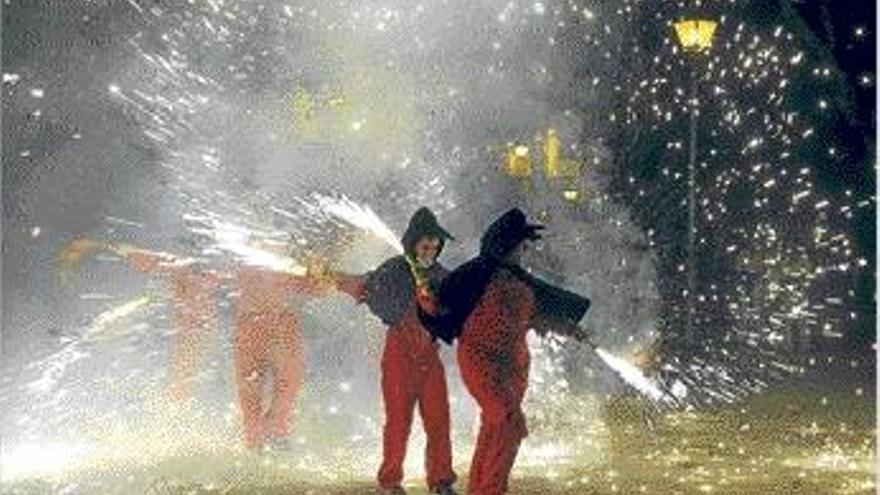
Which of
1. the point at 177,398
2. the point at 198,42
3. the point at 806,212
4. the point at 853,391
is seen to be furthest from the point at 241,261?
the point at 806,212

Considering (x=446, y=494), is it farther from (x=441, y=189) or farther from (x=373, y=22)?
(x=441, y=189)

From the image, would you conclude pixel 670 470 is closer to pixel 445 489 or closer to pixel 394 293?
pixel 445 489

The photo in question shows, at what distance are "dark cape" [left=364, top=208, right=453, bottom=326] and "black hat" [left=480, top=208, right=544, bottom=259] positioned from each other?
772 mm

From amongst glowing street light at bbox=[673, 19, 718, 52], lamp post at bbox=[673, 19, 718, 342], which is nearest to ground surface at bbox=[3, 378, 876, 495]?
lamp post at bbox=[673, 19, 718, 342]

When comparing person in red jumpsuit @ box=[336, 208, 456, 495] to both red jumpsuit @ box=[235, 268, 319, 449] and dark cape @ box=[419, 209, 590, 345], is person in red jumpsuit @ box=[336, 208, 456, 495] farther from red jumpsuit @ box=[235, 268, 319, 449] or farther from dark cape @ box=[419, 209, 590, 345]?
red jumpsuit @ box=[235, 268, 319, 449]

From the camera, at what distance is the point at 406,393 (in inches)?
335

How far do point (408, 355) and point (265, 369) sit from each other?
Answer: 2.83 metres

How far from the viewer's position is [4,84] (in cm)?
1591

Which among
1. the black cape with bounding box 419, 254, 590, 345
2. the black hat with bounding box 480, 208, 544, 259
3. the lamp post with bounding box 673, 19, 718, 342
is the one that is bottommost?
the black cape with bounding box 419, 254, 590, 345

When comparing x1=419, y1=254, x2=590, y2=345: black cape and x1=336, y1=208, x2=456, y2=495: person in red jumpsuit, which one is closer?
x1=419, y1=254, x2=590, y2=345: black cape

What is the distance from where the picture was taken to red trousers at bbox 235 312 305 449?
10812 mm

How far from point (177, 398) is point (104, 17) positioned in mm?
5724

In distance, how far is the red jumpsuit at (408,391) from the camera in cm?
846

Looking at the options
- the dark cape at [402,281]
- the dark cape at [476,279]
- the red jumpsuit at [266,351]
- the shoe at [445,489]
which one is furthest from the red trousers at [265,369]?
the dark cape at [476,279]
